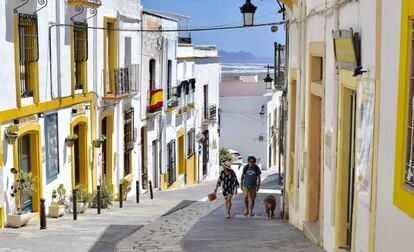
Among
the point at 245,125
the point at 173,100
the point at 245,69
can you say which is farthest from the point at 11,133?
the point at 245,69

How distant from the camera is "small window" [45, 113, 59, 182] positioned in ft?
45.8

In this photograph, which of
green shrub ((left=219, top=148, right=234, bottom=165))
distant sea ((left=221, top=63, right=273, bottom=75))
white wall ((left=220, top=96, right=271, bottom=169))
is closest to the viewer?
green shrub ((left=219, top=148, right=234, bottom=165))

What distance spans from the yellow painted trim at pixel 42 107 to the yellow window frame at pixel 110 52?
4.22 ft

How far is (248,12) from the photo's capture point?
41.9 feet

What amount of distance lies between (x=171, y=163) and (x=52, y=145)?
1178cm

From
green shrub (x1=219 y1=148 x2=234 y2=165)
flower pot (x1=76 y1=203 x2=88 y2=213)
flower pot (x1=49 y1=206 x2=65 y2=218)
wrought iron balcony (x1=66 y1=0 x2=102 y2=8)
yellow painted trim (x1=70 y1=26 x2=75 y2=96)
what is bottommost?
green shrub (x1=219 y1=148 x2=234 y2=165)

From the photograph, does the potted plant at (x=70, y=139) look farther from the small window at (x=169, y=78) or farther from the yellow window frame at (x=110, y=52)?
the small window at (x=169, y=78)

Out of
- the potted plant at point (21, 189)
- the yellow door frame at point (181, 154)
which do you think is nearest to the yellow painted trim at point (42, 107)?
the potted plant at point (21, 189)

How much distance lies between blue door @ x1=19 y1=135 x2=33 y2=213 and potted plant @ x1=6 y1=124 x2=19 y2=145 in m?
1.03

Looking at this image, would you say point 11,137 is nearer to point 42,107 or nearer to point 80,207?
point 42,107

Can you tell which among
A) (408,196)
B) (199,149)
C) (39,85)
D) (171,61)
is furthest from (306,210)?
(199,149)

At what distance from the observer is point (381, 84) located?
5.36 meters

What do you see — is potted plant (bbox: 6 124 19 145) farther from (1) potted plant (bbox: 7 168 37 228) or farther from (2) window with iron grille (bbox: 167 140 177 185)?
(2) window with iron grille (bbox: 167 140 177 185)

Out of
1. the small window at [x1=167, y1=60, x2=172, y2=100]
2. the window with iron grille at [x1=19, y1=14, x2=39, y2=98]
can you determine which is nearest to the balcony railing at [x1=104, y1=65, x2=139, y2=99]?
the small window at [x1=167, y1=60, x2=172, y2=100]
